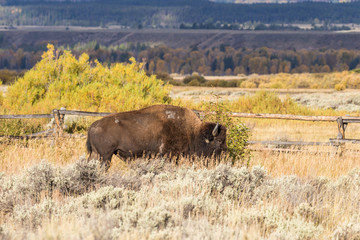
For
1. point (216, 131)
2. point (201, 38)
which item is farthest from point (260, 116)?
point (201, 38)

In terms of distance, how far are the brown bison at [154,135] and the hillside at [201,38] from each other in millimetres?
129952

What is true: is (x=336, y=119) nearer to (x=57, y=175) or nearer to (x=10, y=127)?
(x=57, y=175)

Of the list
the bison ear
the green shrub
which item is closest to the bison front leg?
the bison ear

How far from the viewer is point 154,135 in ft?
26.3

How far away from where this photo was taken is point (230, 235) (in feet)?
17.6

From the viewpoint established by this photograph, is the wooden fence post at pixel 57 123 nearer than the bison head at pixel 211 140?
No

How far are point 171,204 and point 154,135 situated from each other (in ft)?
6.52

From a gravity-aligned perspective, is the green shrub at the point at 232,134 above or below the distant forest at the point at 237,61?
above

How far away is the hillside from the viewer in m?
150

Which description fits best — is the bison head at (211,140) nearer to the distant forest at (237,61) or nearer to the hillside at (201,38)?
the distant forest at (237,61)

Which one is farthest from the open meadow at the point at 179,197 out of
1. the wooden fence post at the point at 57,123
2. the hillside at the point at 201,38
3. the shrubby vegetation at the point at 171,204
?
the hillside at the point at 201,38

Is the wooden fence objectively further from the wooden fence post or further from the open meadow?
the open meadow

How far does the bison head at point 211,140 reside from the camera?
8148mm

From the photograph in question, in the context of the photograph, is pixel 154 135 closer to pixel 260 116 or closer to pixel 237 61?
pixel 260 116
